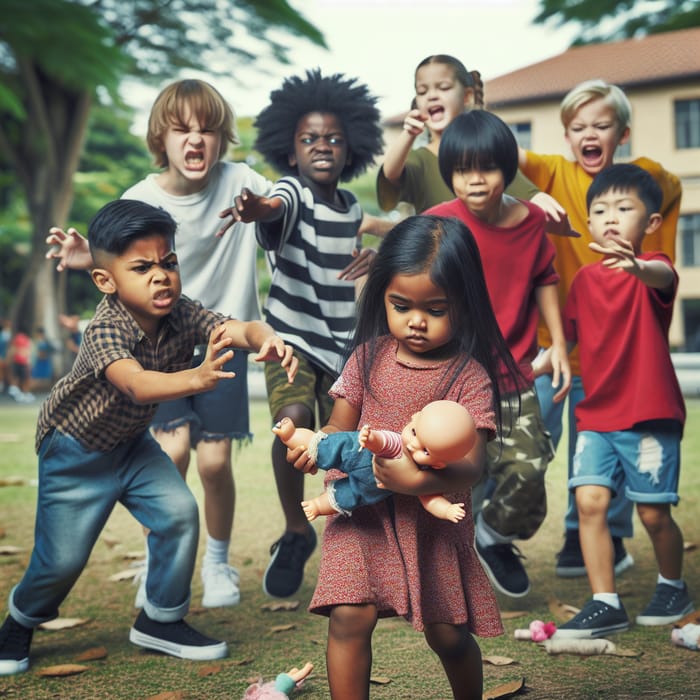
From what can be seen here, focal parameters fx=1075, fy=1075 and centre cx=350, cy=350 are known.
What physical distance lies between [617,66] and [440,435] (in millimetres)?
25291

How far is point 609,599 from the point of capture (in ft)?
11.7

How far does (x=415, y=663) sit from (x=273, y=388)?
3.75 ft

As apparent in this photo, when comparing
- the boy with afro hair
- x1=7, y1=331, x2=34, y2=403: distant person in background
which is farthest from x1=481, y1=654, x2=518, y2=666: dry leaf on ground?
x1=7, y1=331, x2=34, y2=403: distant person in background

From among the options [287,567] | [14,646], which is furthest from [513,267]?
[14,646]

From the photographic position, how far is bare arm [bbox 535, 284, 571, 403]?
375 cm

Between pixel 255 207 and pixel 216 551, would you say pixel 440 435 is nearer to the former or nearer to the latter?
pixel 255 207

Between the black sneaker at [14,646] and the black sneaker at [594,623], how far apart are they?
1679mm

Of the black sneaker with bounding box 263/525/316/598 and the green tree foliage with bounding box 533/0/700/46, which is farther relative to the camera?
the green tree foliage with bounding box 533/0/700/46

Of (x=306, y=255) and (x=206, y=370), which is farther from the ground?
(x=306, y=255)

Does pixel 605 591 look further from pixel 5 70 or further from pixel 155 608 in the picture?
pixel 5 70

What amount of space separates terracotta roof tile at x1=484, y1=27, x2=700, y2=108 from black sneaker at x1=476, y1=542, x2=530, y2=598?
21810 mm

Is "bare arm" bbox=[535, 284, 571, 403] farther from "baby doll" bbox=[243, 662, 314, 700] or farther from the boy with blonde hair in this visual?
"baby doll" bbox=[243, 662, 314, 700]

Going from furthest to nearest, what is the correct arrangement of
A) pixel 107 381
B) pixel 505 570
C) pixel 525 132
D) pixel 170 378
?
pixel 525 132 → pixel 505 570 → pixel 107 381 → pixel 170 378

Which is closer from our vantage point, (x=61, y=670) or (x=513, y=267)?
(x=61, y=670)
